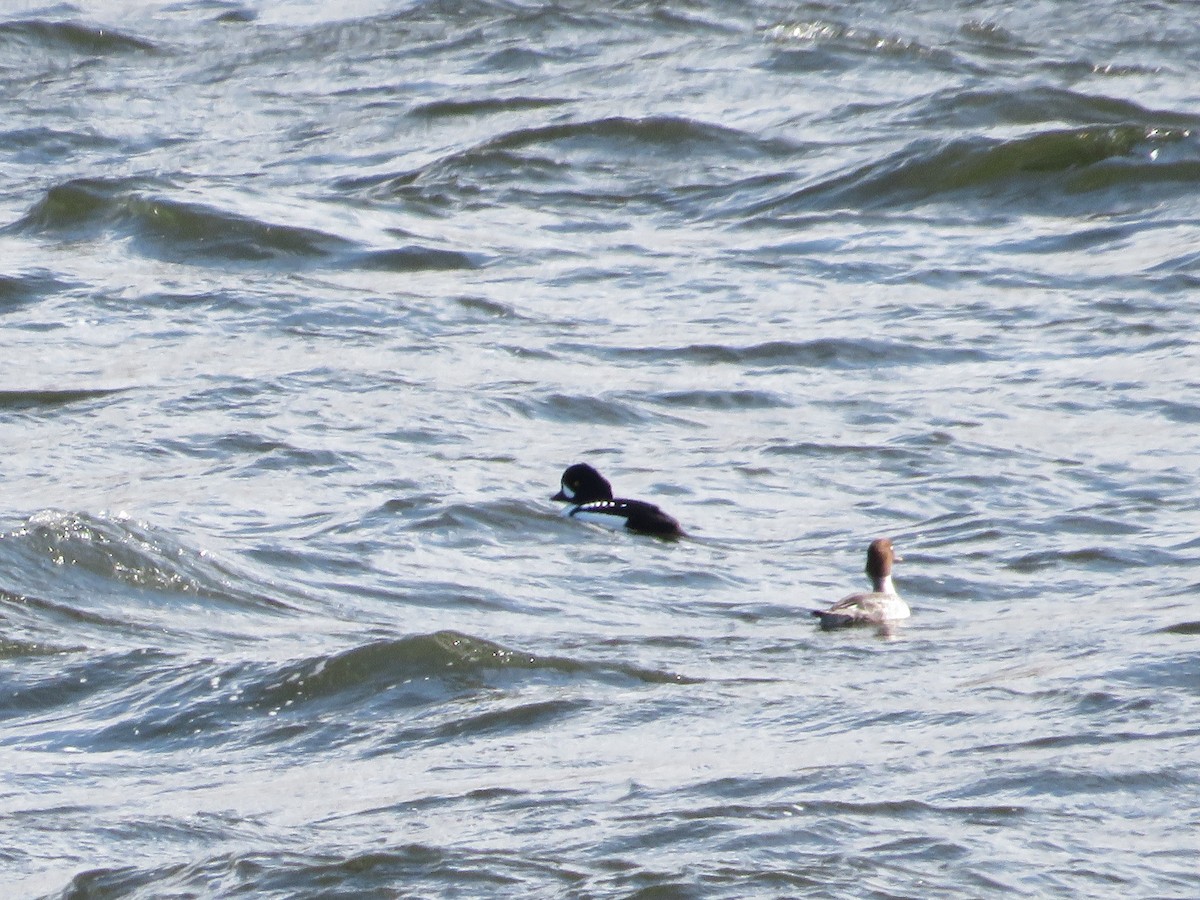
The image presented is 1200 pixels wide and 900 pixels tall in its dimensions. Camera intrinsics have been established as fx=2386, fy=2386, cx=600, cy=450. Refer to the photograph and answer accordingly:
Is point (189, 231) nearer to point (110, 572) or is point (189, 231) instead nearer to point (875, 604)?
point (110, 572)

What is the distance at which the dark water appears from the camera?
17.6 ft

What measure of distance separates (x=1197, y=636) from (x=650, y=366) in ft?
18.2

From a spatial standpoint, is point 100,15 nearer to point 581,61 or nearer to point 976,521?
point 581,61

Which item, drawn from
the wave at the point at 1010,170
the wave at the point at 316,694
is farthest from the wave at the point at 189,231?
the wave at the point at 316,694

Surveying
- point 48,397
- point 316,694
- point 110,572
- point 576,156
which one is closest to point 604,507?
point 110,572

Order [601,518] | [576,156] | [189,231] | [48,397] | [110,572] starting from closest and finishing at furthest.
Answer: [110,572], [601,518], [48,397], [189,231], [576,156]

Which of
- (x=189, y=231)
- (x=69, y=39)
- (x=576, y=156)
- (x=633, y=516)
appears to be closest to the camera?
(x=633, y=516)

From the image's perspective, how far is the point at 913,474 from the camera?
10477mm

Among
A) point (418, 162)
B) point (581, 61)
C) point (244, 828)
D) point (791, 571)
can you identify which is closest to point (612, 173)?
point (418, 162)

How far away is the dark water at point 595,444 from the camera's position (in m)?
5.38

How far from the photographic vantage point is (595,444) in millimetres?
11406

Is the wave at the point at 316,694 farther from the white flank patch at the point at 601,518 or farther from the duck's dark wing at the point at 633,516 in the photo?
the duck's dark wing at the point at 633,516

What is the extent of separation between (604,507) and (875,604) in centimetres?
193

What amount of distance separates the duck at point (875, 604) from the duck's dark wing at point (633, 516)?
103 centimetres
